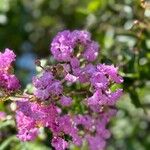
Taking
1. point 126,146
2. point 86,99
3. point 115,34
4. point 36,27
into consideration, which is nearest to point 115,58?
point 115,34

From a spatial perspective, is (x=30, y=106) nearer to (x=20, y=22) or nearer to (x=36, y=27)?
(x=20, y=22)

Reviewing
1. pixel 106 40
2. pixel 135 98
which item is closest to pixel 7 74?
pixel 135 98

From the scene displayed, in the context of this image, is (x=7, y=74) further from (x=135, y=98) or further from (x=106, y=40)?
(x=106, y=40)

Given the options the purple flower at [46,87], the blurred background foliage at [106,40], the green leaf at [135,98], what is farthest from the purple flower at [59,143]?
the green leaf at [135,98]

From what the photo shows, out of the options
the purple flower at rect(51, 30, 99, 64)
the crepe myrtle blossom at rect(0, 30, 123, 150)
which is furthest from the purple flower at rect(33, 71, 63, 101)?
the purple flower at rect(51, 30, 99, 64)

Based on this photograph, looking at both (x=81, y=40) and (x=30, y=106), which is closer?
(x=30, y=106)

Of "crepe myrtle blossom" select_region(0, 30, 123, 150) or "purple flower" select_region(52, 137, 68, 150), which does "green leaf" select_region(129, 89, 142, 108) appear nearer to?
"crepe myrtle blossom" select_region(0, 30, 123, 150)
